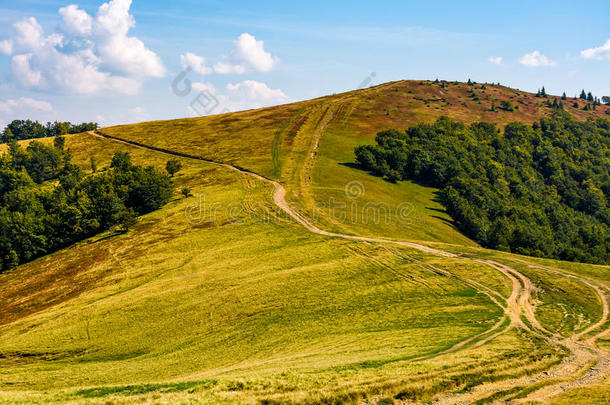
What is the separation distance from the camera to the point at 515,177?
138m

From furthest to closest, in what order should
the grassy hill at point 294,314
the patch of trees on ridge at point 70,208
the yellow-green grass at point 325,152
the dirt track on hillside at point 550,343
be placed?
the yellow-green grass at point 325,152 < the patch of trees on ridge at point 70,208 < the grassy hill at point 294,314 < the dirt track on hillside at point 550,343

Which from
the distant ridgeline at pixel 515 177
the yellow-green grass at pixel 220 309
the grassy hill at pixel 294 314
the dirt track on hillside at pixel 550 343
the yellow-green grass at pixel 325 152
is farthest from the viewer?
the distant ridgeline at pixel 515 177

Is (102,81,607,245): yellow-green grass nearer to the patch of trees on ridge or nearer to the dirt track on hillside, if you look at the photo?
the dirt track on hillside

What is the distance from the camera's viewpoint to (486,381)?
25.2 meters

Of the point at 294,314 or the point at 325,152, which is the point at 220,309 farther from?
the point at 325,152

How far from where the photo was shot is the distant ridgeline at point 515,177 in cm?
9500

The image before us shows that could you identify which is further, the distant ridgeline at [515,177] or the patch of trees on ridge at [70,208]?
the distant ridgeline at [515,177]

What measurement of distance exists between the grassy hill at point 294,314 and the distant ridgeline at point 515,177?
19.8 meters

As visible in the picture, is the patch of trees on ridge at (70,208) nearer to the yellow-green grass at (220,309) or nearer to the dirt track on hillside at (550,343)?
the yellow-green grass at (220,309)

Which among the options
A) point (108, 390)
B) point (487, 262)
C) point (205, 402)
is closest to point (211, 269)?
point (108, 390)

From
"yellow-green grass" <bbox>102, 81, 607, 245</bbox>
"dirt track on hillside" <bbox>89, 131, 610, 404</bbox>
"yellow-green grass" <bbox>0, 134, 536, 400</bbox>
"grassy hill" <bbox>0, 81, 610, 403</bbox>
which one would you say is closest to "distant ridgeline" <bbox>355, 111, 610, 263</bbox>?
"yellow-green grass" <bbox>102, 81, 607, 245</bbox>

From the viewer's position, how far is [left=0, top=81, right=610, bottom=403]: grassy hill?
25.8 m

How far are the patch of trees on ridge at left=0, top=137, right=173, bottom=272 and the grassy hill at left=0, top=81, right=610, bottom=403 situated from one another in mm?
4504

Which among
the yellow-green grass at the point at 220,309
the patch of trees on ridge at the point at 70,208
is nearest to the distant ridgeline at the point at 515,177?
the yellow-green grass at the point at 220,309
